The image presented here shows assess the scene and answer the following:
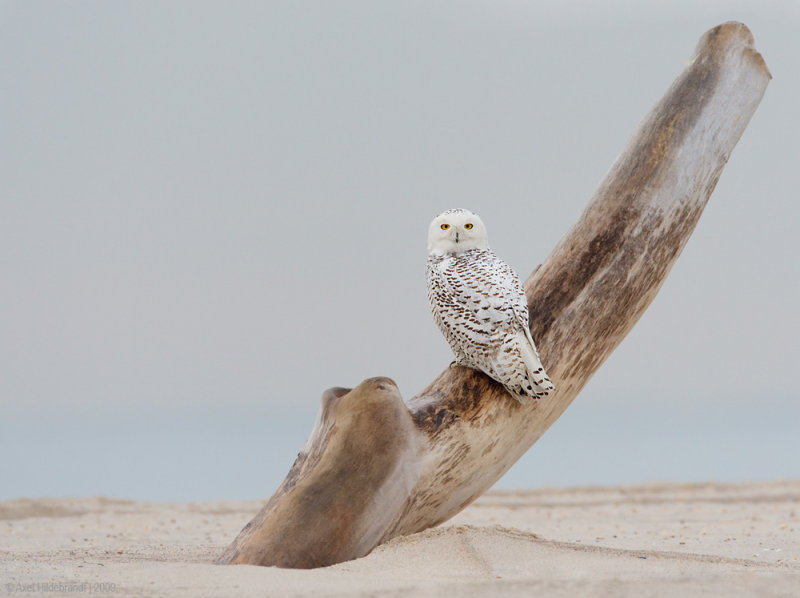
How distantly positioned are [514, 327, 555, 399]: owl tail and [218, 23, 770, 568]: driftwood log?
22cm

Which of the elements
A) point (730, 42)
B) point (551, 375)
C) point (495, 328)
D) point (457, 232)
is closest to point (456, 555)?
point (495, 328)

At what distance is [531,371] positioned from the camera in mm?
3922

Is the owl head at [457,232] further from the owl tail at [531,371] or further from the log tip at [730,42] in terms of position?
the log tip at [730,42]

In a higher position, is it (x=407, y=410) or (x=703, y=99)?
(x=703, y=99)

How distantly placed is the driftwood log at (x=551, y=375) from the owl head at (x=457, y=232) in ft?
1.77

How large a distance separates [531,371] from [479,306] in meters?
0.38

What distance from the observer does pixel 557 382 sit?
4.35 metres

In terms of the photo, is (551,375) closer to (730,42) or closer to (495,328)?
(495,328)

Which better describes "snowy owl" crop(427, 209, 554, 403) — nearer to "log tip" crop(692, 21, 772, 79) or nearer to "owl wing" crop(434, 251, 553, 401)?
"owl wing" crop(434, 251, 553, 401)

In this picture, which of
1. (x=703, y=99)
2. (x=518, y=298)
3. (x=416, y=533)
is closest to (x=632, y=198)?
(x=703, y=99)

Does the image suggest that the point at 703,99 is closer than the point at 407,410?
No

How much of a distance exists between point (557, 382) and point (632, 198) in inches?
42.0

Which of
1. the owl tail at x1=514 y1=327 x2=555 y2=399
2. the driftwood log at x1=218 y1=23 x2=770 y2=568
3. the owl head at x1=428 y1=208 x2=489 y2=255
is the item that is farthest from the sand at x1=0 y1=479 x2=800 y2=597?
the owl head at x1=428 y1=208 x2=489 y2=255

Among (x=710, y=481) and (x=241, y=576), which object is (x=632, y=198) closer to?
(x=241, y=576)
